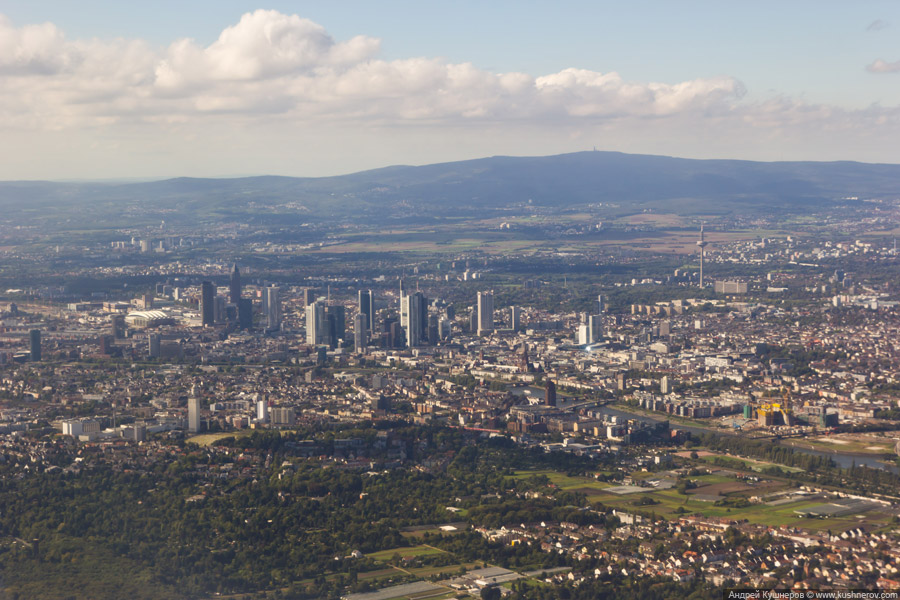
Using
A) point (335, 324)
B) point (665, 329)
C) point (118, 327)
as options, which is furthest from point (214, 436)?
point (665, 329)

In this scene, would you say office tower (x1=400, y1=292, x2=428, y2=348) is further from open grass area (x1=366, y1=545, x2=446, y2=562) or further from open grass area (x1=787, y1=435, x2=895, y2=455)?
open grass area (x1=366, y1=545, x2=446, y2=562)

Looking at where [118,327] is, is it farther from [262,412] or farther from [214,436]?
[214,436]

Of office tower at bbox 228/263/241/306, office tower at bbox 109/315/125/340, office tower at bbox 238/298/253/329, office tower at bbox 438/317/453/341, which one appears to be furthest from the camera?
office tower at bbox 228/263/241/306

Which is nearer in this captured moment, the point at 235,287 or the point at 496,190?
the point at 235,287

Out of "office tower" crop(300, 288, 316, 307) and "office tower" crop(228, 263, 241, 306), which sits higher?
"office tower" crop(228, 263, 241, 306)

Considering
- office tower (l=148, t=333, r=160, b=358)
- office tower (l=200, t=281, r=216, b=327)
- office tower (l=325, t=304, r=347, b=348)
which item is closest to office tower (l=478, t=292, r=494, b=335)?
office tower (l=325, t=304, r=347, b=348)

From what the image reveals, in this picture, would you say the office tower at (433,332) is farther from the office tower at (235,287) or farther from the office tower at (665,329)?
the office tower at (235,287)

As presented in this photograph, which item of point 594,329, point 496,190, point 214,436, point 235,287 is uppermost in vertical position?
point 496,190
